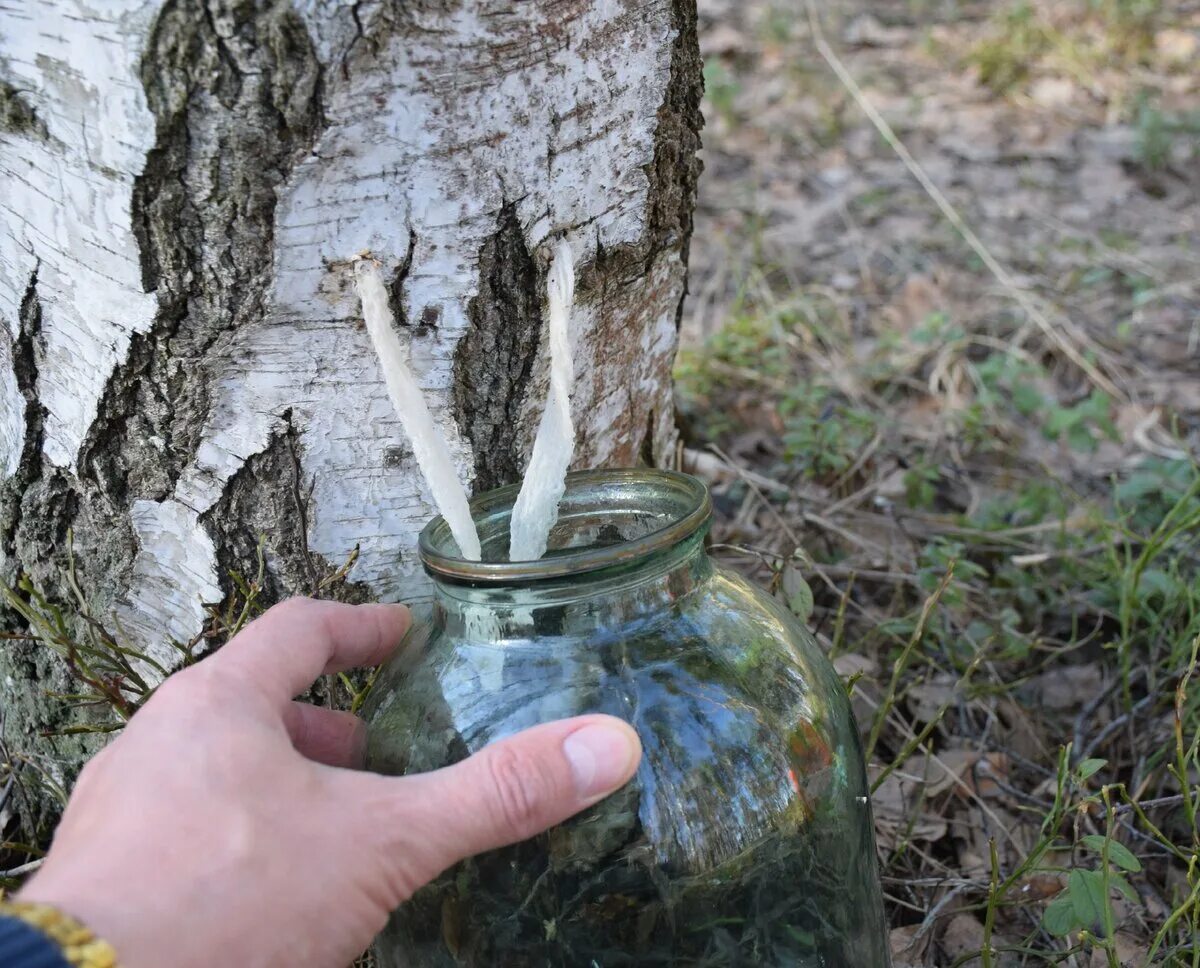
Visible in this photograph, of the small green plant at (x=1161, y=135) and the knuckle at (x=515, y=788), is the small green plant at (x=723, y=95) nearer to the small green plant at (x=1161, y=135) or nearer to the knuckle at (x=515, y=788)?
the small green plant at (x=1161, y=135)

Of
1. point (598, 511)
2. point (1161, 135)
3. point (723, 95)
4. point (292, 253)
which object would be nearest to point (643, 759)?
point (598, 511)

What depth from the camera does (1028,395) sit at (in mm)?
2945

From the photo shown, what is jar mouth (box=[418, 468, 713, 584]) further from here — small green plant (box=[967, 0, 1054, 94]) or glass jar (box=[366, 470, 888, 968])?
small green plant (box=[967, 0, 1054, 94])

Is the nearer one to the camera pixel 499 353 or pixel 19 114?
pixel 19 114

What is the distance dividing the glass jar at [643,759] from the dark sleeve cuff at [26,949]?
37 cm

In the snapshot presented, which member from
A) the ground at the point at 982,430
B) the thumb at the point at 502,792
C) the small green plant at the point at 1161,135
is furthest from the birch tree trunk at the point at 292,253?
the small green plant at the point at 1161,135

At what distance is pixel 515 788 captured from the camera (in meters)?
0.95

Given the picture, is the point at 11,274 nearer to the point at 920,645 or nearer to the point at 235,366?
the point at 235,366

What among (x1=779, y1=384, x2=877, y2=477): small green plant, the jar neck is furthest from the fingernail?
(x1=779, y1=384, x2=877, y2=477): small green plant

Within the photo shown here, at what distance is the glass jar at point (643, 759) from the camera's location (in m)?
1.06

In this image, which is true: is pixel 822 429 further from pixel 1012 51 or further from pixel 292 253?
pixel 1012 51

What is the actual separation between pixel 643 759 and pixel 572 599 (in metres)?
0.16

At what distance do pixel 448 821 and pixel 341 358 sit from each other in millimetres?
563

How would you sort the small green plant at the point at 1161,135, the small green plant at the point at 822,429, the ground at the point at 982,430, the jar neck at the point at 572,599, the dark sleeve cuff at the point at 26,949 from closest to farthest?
the dark sleeve cuff at the point at 26,949, the jar neck at the point at 572,599, the ground at the point at 982,430, the small green plant at the point at 822,429, the small green plant at the point at 1161,135
